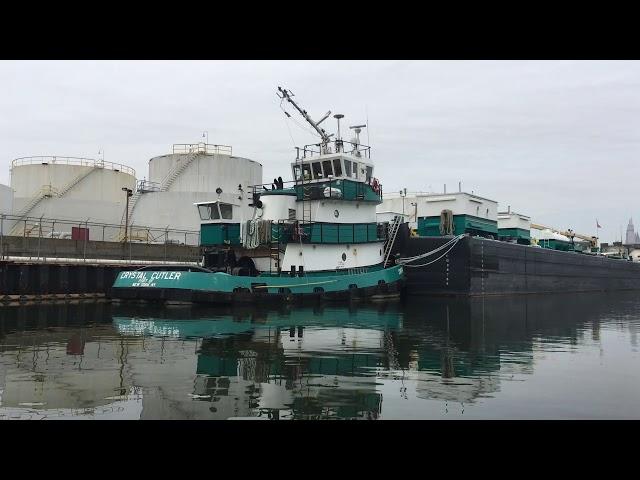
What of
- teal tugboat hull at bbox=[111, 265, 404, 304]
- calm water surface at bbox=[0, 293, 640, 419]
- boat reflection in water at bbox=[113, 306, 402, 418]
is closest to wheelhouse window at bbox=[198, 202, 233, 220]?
teal tugboat hull at bbox=[111, 265, 404, 304]

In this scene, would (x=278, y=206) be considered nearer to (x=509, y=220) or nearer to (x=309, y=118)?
(x=309, y=118)

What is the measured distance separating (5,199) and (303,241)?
25.3 metres

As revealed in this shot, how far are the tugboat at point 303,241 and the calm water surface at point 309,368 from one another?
12.5ft

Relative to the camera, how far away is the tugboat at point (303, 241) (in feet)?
79.6

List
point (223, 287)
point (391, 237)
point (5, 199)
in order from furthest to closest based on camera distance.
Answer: point (5, 199), point (391, 237), point (223, 287)

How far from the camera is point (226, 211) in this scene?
93.3 ft

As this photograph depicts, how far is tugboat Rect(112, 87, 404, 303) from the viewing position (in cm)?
2425

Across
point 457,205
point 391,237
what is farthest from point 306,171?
point 457,205

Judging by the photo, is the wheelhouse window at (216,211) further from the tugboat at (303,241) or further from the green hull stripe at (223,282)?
the green hull stripe at (223,282)

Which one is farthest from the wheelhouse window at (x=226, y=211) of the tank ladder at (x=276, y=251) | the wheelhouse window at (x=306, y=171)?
the wheelhouse window at (x=306, y=171)

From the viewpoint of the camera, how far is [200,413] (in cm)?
737

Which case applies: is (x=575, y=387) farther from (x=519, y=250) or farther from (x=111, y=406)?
(x=519, y=250)
